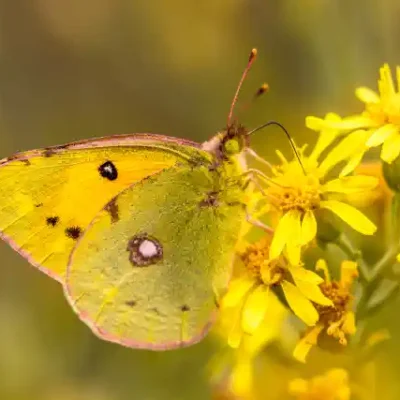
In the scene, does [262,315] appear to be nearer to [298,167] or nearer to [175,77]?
[298,167]

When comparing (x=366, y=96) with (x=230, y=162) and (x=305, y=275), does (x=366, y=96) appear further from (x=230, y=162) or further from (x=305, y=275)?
(x=305, y=275)

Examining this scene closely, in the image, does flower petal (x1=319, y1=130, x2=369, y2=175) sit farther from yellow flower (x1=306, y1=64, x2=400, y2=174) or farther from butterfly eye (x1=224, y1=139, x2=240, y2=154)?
butterfly eye (x1=224, y1=139, x2=240, y2=154)

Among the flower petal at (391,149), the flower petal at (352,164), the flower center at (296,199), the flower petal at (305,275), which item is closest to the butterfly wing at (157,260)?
the flower center at (296,199)

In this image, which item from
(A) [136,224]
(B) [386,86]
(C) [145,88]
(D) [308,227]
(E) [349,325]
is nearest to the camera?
(E) [349,325]

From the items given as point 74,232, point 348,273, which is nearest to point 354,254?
point 348,273

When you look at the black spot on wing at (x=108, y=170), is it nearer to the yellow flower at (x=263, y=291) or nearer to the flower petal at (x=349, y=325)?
the yellow flower at (x=263, y=291)

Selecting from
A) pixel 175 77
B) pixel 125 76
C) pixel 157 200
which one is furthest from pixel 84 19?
pixel 157 200

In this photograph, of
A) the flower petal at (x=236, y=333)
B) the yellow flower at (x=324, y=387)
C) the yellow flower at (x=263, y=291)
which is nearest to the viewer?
the yellow flower at (x=324, y=387)
